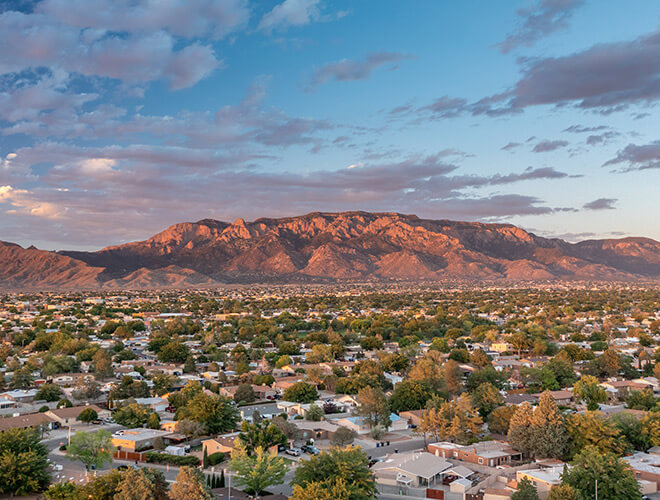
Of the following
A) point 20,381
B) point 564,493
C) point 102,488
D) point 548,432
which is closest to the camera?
point 564,493

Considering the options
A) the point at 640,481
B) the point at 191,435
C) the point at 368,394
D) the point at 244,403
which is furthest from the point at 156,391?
the point at 640,481

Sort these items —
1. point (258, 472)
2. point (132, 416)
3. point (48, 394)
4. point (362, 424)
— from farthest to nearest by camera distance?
point (48, 394), point (132, 416), point (362, 424), point (258, 472)

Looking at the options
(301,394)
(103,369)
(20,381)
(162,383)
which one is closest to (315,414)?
(301,394)

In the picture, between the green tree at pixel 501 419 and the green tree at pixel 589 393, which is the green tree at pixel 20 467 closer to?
the green tree at pixel 501 419

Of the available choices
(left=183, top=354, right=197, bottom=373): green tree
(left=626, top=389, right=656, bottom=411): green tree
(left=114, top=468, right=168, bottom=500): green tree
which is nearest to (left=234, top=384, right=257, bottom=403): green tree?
(left=183, top=354, right=197, bottom=373): green tree

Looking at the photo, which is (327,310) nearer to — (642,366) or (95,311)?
(95,311)

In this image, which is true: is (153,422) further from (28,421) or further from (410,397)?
(410,397)
